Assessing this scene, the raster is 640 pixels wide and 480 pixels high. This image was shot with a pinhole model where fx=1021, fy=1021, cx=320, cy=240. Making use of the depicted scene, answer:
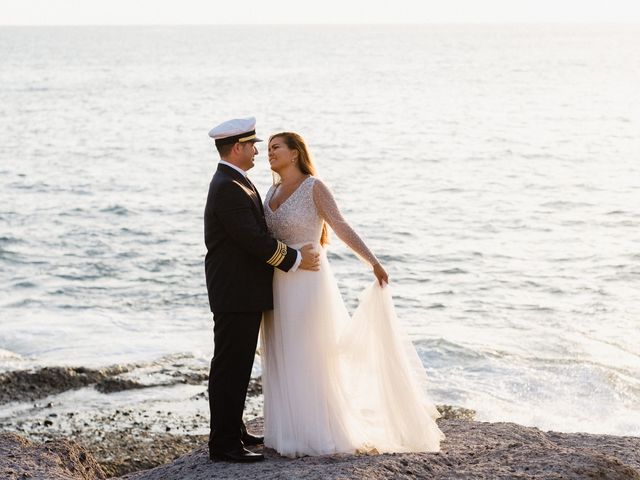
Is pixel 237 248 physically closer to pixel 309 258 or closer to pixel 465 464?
pixel 309 258

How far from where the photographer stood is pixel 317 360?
20.9ft

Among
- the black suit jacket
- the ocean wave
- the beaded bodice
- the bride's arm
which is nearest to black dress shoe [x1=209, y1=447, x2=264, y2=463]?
the black suit jacket

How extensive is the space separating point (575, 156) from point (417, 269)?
19.8 metres

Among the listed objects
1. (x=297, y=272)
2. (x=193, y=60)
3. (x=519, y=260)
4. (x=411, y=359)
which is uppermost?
(x=193, y=60)

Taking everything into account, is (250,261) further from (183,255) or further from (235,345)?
(183,255)

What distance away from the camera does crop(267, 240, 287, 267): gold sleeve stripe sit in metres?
6.06

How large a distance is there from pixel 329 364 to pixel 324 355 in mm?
67

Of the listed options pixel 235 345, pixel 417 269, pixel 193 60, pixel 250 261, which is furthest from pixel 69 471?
pixel 193 60

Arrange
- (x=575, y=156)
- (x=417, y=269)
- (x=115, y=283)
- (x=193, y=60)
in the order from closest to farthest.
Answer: (x=115, y=283)
(x=417, y=269)
(x=575, y=156)
(x=193, y=60)

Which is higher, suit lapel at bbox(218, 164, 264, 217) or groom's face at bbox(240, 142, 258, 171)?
groom's face at bbox(240, 142, 258, 171)

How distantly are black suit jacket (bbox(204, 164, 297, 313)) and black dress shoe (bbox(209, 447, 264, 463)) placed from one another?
0.89 meters

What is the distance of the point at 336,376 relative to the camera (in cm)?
641

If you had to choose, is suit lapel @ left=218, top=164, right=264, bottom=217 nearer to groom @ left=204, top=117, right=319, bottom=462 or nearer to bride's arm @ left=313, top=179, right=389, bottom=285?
groom @ left=204, top=117, right=319, bottom=462

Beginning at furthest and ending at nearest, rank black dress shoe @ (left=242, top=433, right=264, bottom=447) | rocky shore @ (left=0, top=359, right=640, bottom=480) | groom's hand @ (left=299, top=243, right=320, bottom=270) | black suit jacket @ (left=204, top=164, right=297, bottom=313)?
black dress shoe @ (left=242, top=433, right=264, bottom=447)
groom's hand @ (left=299, top=243, right=320, bottom=270)
black suit jacket @ (left=204, top=164, right=297, bottom=313)
rocky shore @ (left=0, top=359, right=640, bottom=480)
